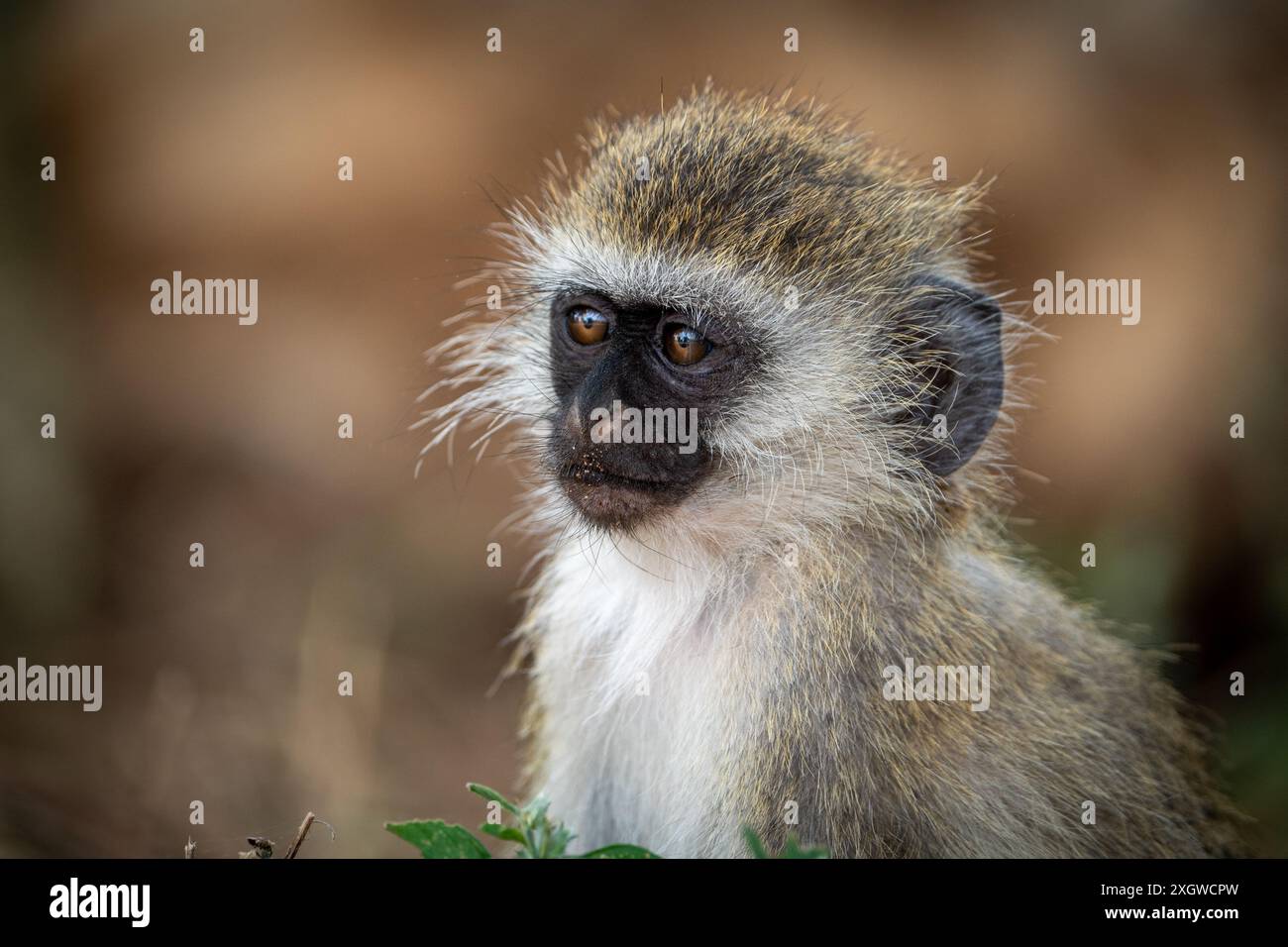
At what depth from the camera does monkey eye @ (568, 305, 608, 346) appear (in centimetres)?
358

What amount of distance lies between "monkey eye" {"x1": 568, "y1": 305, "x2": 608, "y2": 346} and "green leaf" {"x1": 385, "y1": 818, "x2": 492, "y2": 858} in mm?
1726

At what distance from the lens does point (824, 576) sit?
10.8 ft

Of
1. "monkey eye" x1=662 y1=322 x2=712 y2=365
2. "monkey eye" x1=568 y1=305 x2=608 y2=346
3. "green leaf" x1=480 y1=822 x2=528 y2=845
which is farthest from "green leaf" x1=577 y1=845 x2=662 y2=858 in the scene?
"monkey eye" x1=568 y1=305 x2=608 y2=346

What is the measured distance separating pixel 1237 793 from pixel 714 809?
3.01m

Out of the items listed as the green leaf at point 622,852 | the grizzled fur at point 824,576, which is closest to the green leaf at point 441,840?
the green leaf at point 622,852

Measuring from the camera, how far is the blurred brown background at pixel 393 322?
251 inches

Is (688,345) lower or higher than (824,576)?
higher

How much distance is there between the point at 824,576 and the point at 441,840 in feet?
4.69

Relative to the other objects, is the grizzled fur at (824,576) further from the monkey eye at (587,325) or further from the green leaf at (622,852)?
Answer: the green leaf at (622,852)

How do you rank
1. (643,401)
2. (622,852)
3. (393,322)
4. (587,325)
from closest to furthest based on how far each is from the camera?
(622,852) → (643,401) → (587,325) → (393,322)

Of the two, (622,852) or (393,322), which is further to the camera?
(393,322)

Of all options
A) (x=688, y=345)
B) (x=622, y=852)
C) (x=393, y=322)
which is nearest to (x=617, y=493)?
(x=688, y=345)

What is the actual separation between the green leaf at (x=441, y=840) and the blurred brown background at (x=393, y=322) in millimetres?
3975

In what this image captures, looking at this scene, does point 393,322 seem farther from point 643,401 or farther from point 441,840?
point 441,840
